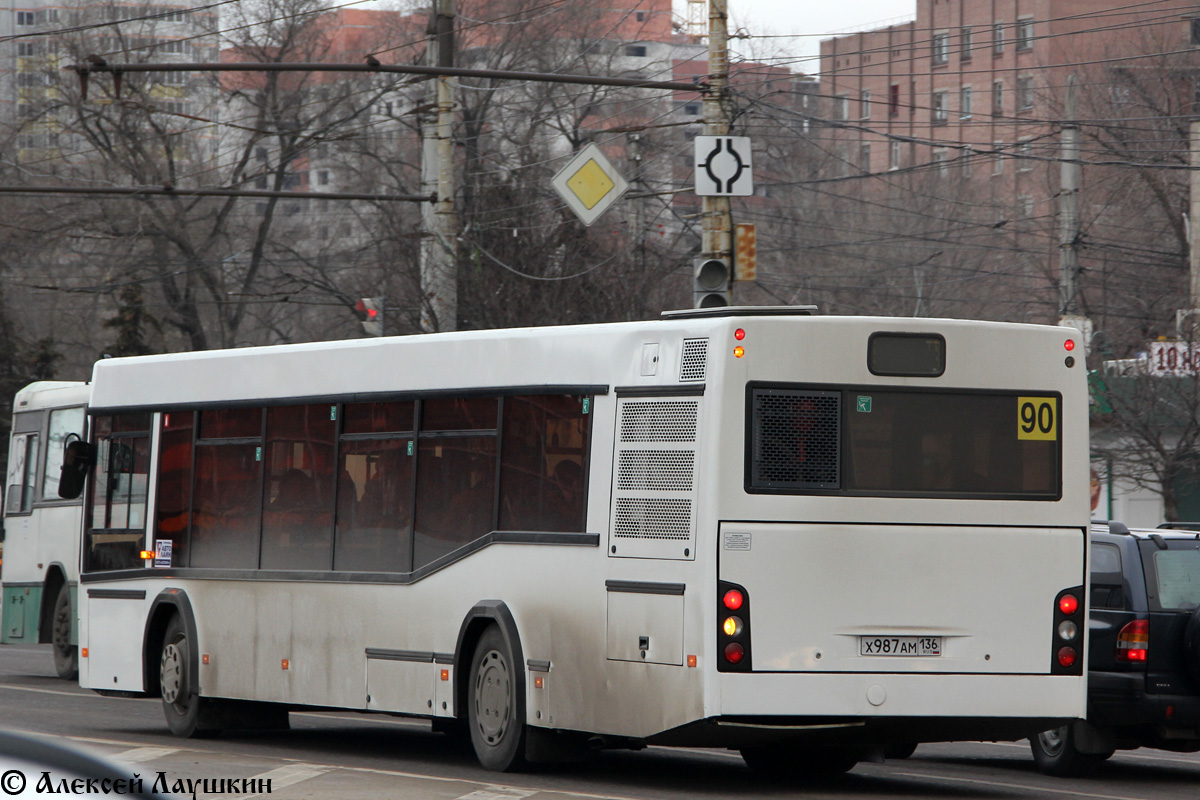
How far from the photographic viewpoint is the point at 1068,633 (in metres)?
10.1

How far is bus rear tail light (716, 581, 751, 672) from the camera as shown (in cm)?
945

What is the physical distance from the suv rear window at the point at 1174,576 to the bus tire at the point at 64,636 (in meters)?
12.1

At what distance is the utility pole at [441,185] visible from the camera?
2200cm

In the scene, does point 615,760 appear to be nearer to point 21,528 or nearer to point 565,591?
point 565,591

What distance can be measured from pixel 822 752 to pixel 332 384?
3940 millimetres

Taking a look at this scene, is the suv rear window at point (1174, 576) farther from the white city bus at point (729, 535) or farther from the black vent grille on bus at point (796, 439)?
the black vent grille on bus at point (796, 439)

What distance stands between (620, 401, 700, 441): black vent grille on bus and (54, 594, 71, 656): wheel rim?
11345mm

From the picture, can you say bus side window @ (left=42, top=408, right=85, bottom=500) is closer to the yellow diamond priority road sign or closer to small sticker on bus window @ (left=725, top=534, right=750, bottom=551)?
the yellow diamond priority road sign

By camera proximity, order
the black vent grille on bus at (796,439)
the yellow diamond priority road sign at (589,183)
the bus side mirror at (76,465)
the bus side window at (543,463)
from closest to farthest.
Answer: the black vent grille on bus at (796,439), the bus side window at (543,463), the bus side mirror at (76,465), the yellow diamond priority road sign at (589,183)

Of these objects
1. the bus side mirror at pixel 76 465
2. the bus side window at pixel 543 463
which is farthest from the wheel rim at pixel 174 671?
the bus side window at pixel 543 463

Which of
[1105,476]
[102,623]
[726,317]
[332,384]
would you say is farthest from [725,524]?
[1105,476]

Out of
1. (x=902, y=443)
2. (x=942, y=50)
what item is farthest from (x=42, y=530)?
(x=942, y=50)

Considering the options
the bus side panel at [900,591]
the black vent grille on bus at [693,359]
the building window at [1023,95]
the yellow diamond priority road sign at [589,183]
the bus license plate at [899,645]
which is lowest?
the bus license plate at [899,645]

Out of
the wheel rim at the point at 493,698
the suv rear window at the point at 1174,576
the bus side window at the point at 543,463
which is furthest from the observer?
the suv rear window at the point at 1174,576
